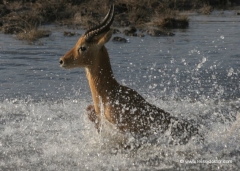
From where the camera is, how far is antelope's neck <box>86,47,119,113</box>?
23.4 ft

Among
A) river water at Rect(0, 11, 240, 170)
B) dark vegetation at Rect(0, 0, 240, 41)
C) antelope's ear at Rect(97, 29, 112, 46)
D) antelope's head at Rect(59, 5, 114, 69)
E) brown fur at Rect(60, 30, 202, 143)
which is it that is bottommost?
dark vegetation at Rect(0, 0, 240, 41)

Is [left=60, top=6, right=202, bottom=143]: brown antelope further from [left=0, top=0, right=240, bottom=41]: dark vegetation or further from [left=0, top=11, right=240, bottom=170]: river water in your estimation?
[left=0, top=0, right=240, bottom=41]: dark vegetation

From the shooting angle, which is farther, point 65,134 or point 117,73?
point 117,73

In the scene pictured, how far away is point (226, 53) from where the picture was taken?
1461 cm

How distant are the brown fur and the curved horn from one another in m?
0.06

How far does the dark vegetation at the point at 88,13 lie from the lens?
19.8 m

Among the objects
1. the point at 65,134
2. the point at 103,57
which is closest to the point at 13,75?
the point at 65,134

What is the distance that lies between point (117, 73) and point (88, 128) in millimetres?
4721

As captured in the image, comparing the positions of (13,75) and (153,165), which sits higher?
(153,165)

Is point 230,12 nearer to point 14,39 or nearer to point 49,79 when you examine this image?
point 14,39

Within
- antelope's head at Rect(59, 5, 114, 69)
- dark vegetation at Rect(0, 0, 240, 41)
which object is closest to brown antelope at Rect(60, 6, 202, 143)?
antelope's head at Rect(59, 5, 114, 69)

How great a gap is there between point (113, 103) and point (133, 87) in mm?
4090

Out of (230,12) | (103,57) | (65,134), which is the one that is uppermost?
(103,57)

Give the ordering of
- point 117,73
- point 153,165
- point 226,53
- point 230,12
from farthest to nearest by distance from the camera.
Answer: point 230,12 → point 226,53 → point 117,73 → point 153,165
